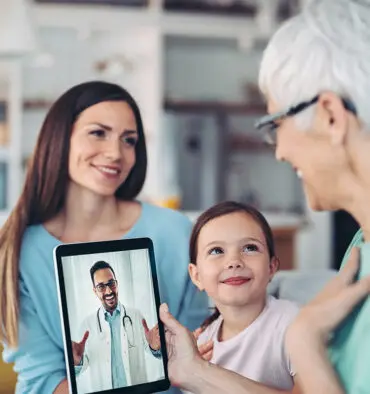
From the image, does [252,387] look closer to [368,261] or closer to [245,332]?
[245,332]

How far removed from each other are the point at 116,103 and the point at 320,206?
282 mm

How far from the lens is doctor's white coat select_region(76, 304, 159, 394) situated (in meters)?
0.69

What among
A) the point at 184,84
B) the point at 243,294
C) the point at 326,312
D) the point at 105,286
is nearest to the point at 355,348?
the point at 326,312

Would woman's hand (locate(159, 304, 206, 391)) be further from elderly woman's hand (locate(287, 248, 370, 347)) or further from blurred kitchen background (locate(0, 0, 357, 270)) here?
blurred kitchen background (locate(0, 0, 357, 270))

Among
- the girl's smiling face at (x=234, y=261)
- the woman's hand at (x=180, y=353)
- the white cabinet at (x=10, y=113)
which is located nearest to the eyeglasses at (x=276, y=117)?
the girl's smiling face at (x=234, y=261)

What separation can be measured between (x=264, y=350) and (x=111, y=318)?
0.18 meters

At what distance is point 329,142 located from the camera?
64 cm

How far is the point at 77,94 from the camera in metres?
0.80

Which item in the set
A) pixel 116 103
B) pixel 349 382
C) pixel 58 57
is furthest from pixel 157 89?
pixel 349 382

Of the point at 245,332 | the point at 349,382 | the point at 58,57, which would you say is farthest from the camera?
the point at 58,57

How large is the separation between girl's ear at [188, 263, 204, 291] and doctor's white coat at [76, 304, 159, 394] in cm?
10

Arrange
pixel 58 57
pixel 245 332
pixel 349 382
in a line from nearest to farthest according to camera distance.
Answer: pixel 349 382 → pixel 245 332 → pixel 58 57

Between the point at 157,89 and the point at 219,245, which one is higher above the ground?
the point at 157,89

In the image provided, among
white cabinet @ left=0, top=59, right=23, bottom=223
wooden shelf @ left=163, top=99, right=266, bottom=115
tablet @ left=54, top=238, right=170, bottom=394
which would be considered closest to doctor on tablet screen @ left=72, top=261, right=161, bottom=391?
tablet @ left=54, top=238, right=170, bottom=394
